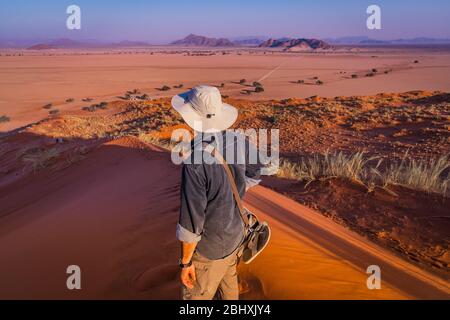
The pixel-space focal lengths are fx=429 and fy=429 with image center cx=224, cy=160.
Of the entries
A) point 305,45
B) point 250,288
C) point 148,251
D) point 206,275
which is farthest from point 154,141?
point 305,45

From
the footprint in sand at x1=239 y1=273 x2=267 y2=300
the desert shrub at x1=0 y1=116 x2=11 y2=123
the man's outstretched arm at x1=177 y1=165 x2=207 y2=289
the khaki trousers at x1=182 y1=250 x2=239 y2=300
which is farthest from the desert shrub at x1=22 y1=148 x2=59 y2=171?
the desert shrub at x1=0 y1=116 x2=11 y2=123

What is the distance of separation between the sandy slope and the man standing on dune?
2.85 feet

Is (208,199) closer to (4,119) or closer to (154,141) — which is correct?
(154,141)

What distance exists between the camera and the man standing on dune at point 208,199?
2400 millimetres

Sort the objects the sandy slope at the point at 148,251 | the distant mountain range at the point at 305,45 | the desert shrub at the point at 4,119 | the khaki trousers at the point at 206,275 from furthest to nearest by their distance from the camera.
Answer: the distant mountain range at the point at 305,45
the desert shrub at the point at 4,119
the sandy slope at the point at 148,251
the khaki trousers at the point at 206,275

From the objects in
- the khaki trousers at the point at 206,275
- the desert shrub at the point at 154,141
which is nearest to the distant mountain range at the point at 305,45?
the desert shrub at the point at 154,141

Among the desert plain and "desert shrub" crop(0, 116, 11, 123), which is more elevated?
"desert shrub" crop(0, 116, 11, 123)

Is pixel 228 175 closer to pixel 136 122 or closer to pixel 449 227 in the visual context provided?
pixel 449 227

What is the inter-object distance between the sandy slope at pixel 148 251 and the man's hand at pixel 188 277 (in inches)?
36.3

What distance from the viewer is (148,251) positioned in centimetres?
426

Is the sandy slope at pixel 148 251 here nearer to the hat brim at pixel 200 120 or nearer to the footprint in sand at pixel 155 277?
the footprint in sand at pixel 155 277

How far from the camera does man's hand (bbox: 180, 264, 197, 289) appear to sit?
2545 mm

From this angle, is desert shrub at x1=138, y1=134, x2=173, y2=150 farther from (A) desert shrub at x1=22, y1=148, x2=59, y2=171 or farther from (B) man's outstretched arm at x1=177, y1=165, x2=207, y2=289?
(B) man's outstretched arm at x1=177, y1=165, x2=207, y2=289

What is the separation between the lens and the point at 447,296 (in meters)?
3.86
